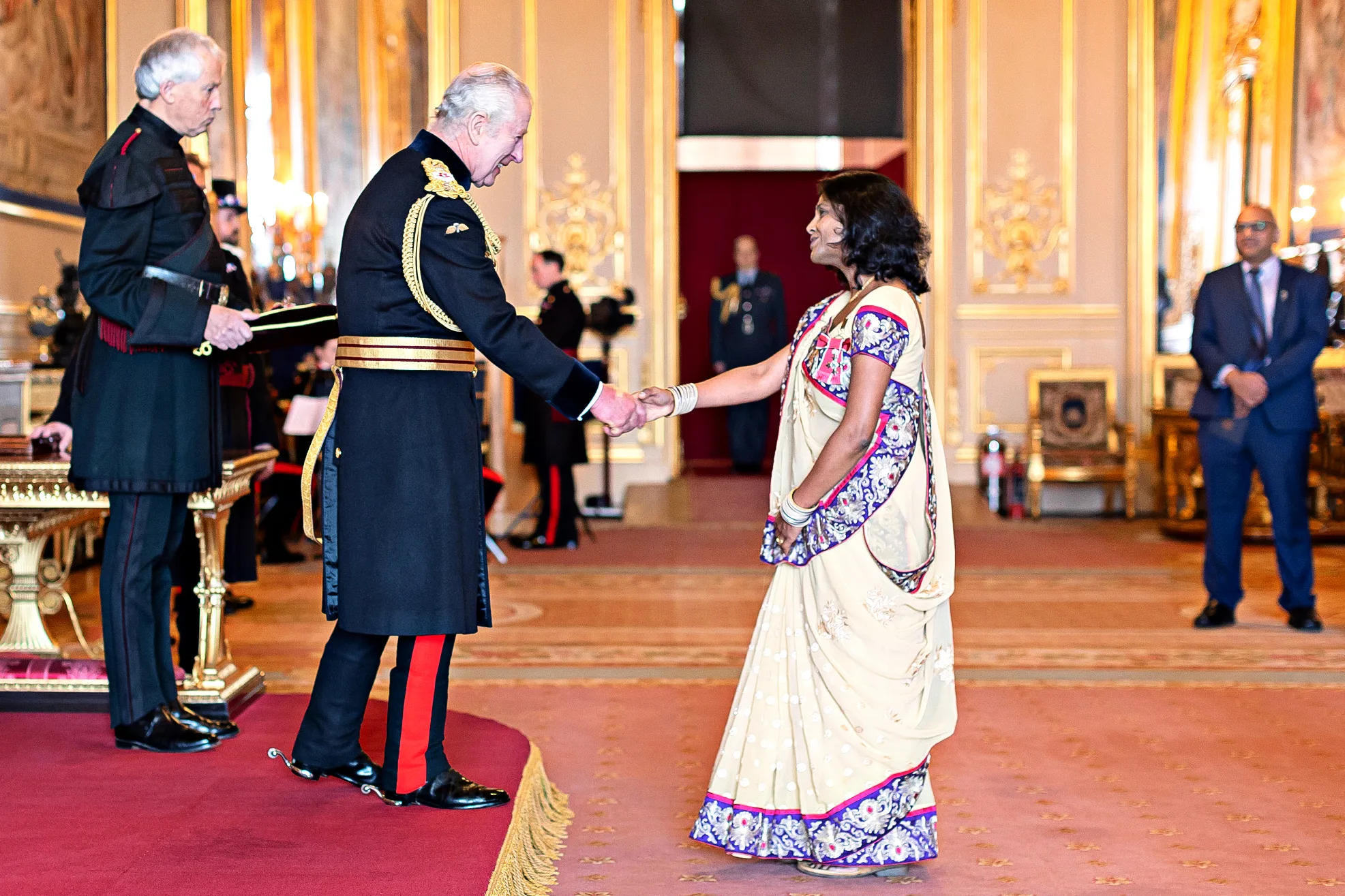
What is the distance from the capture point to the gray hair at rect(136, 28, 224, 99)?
3.12 m

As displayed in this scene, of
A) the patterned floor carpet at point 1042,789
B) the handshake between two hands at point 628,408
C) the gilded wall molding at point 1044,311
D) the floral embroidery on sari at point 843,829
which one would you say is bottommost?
the patterned floor carpet at point 1042,789

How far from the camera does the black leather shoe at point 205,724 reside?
11.0ft

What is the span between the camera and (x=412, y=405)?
2.78 m

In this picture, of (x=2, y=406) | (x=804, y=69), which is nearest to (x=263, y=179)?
(x=2, y=406)

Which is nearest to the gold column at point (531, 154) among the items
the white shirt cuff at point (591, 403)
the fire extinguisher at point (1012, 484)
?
the fire extinguisher at point (1012, 484)

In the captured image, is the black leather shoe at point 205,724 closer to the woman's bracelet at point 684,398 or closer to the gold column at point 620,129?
the woman's bracelet at point 684,398

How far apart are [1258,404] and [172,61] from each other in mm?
4129

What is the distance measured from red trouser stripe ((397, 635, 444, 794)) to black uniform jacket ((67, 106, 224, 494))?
0.82m

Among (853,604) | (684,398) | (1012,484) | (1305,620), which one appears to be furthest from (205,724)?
(1012,484)

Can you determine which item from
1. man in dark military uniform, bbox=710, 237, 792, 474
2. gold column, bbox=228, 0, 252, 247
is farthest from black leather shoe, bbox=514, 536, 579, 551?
man in dark military uniform, bbox=710, 237, 792, 474

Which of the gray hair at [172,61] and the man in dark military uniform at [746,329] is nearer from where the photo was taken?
the gray hair at [172,61]

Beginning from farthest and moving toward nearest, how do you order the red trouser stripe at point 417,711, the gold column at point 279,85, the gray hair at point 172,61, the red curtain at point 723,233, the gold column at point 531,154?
1. the red curtain at point 723,233
2. the gold column at point 531,154
3. the gold column at point 279,85
4. the gray hair at point 172,61
5. the red trouser stripe at point 417,711

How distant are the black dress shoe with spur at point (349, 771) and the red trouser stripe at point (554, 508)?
474 centimetres

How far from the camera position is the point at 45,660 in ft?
12.3
